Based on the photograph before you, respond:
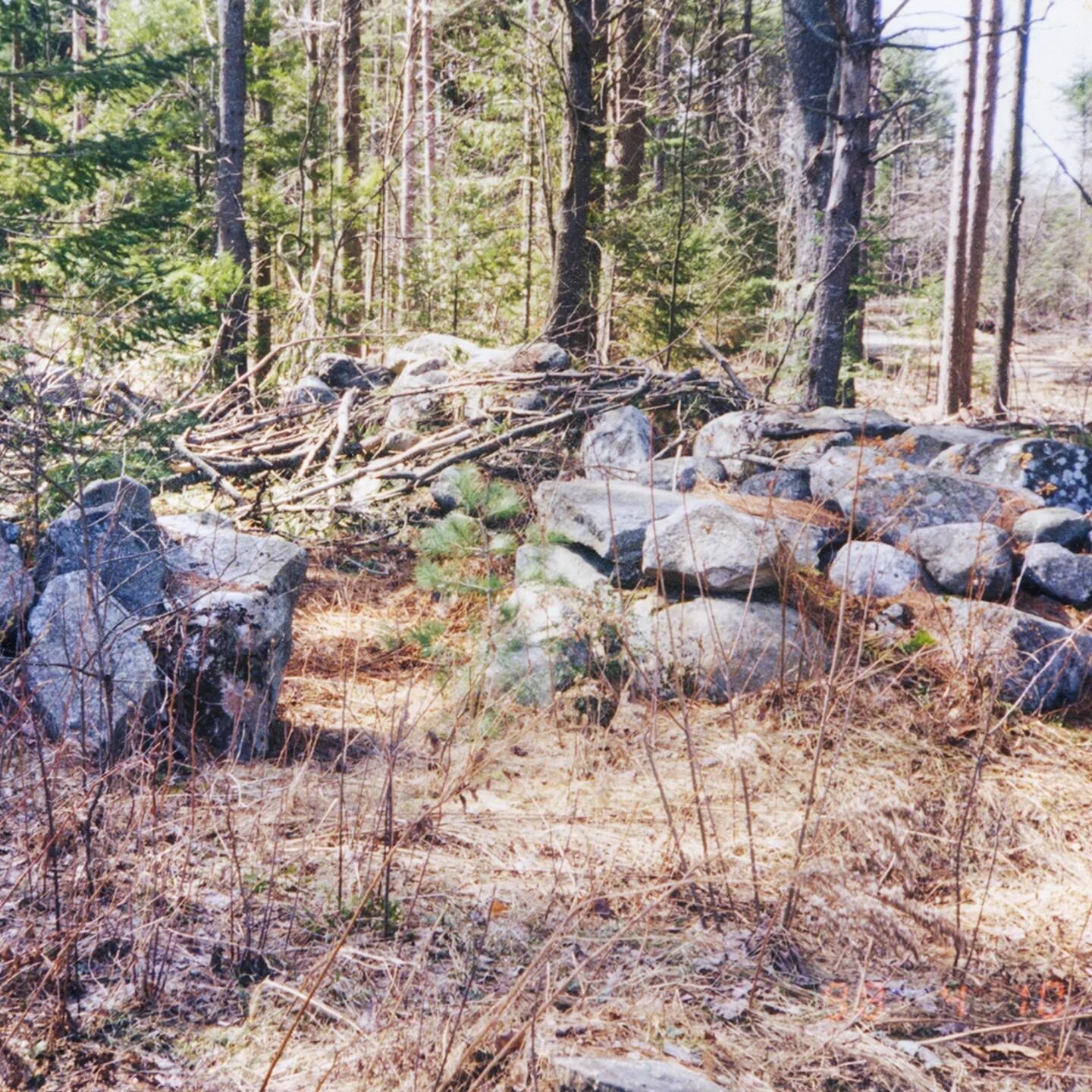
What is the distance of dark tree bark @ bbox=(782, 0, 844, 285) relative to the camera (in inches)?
352

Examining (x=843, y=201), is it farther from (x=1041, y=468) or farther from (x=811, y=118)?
(x=1041, y=468)

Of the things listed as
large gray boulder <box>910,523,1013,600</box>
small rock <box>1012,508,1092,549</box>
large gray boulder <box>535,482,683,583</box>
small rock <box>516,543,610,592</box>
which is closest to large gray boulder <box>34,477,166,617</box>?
small rock <box>516,543,610,592</box>

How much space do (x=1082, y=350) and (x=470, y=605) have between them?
74.5 ft

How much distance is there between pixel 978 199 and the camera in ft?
46.5

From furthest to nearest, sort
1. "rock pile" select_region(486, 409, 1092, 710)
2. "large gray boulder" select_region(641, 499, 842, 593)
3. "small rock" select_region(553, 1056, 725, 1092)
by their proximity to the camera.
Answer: "large gray boulder" select_region(641, 499, 842, 593) < "rock pile" select_region(486, 409, 1092, 710) < "small rock" select_region(553, 1056, 725, 1092)

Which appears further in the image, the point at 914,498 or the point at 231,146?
the point at 231,146

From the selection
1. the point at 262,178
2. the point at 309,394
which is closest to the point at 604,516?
the point at 309,394

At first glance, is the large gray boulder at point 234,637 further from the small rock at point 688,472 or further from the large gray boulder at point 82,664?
the small rock at point 688,472

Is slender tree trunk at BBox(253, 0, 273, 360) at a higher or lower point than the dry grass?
higher

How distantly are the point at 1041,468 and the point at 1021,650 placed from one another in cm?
186

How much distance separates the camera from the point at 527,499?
6.93m

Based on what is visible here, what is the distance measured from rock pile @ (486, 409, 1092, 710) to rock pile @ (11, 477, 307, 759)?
1.05 meters

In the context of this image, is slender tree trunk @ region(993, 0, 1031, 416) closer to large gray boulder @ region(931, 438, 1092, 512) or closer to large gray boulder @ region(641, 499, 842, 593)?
large gray boulder @ region(931, 438, 1092, 512)

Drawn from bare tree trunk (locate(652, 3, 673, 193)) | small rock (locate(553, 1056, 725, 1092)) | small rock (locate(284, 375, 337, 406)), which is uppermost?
bare tree trunk (locate(652, 3, 673, 193))
